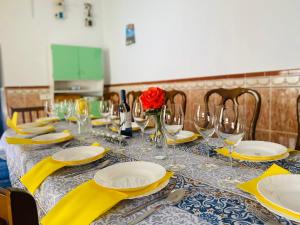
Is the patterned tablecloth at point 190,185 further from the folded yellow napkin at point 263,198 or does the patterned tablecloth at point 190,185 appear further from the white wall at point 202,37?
the white wall at point 202,37

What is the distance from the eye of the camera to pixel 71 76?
11.5 ft

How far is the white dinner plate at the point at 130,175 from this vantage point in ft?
1.99

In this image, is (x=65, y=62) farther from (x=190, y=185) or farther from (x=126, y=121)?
(x=190, y=185)

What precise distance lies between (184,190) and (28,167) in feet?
1.98

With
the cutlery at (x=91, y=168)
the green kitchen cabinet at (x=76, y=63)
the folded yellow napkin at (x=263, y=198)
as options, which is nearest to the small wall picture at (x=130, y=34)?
the green kitchen cabinet at (x=76, y=63)

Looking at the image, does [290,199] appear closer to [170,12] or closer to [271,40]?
[271,40]

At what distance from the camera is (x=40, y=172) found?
2.43 feet

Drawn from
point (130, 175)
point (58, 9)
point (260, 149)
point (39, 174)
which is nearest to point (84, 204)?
point (130, 175)

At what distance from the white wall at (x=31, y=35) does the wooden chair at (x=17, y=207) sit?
3.39 m

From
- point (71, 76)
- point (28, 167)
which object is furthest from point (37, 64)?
point (28, 167)

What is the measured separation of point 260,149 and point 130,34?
2.88 meters

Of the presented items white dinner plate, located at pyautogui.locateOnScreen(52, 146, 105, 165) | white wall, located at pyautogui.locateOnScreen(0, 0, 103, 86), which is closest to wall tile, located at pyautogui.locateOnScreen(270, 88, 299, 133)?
white dinner plate, located at pyautogui.locateOnScreen(52, 146, 105, 165)

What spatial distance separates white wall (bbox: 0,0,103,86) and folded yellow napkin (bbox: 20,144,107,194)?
2978 millimetres

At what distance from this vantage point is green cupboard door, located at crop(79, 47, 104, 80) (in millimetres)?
3602
